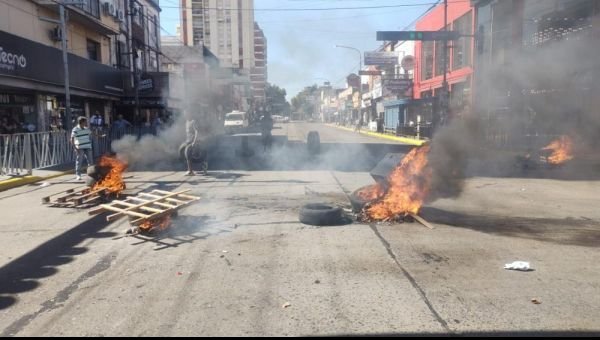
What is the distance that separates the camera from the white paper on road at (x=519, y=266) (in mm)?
4492

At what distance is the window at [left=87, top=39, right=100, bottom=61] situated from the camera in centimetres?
2258

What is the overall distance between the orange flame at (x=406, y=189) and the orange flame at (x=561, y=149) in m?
7.48

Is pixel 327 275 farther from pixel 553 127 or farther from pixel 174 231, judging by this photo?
pixel 553 127

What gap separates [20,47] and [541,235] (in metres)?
15.5

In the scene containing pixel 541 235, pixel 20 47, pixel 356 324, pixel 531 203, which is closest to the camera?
pixel 356 324

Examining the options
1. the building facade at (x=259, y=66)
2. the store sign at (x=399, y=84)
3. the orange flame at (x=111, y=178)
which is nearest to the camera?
the orange flame at (x=111, y=178)

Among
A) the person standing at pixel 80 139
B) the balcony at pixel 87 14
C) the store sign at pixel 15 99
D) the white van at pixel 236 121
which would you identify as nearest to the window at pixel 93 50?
the balcony at pixel 87 14

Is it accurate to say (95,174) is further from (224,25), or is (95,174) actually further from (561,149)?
(561,149)

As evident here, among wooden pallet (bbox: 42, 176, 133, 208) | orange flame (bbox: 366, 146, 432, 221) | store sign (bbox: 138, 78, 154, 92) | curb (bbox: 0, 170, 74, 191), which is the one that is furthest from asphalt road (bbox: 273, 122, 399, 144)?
orange flame (bbox: 366, 146, 432, 221)

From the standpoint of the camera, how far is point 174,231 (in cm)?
604

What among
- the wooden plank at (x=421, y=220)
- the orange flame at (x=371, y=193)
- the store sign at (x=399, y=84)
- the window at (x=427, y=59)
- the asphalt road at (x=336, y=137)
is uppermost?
the window at (x=427, y=59)

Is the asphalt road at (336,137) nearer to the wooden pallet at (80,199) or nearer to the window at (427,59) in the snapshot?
the window at (427,59)

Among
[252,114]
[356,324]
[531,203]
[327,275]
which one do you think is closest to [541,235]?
[531,203]

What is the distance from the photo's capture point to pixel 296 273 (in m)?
4.43
